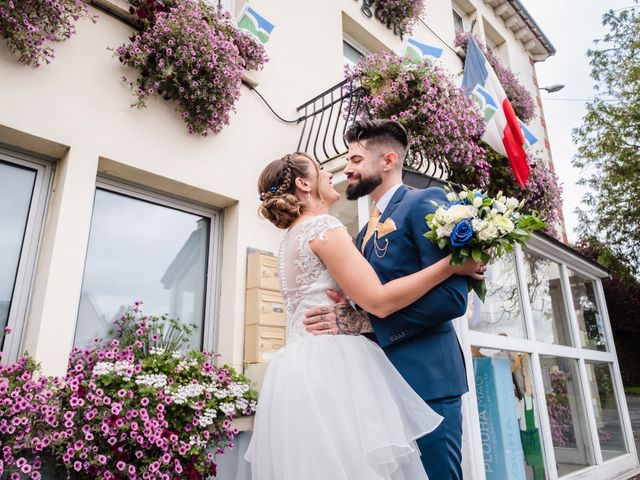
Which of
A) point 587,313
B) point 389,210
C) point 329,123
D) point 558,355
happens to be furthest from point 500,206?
point 587,313

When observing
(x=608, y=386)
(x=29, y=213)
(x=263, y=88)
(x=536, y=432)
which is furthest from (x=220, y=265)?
(x=608, y=386)

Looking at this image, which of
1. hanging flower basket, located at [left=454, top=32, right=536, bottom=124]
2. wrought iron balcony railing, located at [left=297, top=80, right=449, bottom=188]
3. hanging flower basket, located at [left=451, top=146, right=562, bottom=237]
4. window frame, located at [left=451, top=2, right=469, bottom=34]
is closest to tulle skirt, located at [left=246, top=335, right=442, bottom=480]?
wrought iron balcony railing, located at [left=297, top=80, right=449, bottom=188]

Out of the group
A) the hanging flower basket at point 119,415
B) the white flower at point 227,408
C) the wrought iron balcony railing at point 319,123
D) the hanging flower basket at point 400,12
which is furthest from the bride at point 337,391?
the hanging flower basket at point 400,12

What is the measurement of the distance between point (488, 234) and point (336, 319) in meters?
0.71

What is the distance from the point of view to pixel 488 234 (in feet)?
4.97

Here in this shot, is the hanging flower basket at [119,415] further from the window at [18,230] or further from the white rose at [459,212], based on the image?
the white rose at [459,212]

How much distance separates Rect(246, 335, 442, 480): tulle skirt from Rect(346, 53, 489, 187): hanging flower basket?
2.95 meters

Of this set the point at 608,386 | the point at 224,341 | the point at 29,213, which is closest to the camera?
the point at 29,213

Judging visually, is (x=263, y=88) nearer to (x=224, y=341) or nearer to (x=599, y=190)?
(x=224, y=341)

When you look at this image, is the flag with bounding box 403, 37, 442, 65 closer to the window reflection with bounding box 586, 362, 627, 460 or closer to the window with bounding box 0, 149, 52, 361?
the window with bounding box 0, 149, 52, 361

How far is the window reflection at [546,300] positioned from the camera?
15.1 feet

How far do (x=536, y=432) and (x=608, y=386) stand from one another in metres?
2.74

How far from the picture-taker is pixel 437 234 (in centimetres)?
157

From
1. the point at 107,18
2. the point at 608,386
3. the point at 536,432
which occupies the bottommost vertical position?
the point at 536,432
